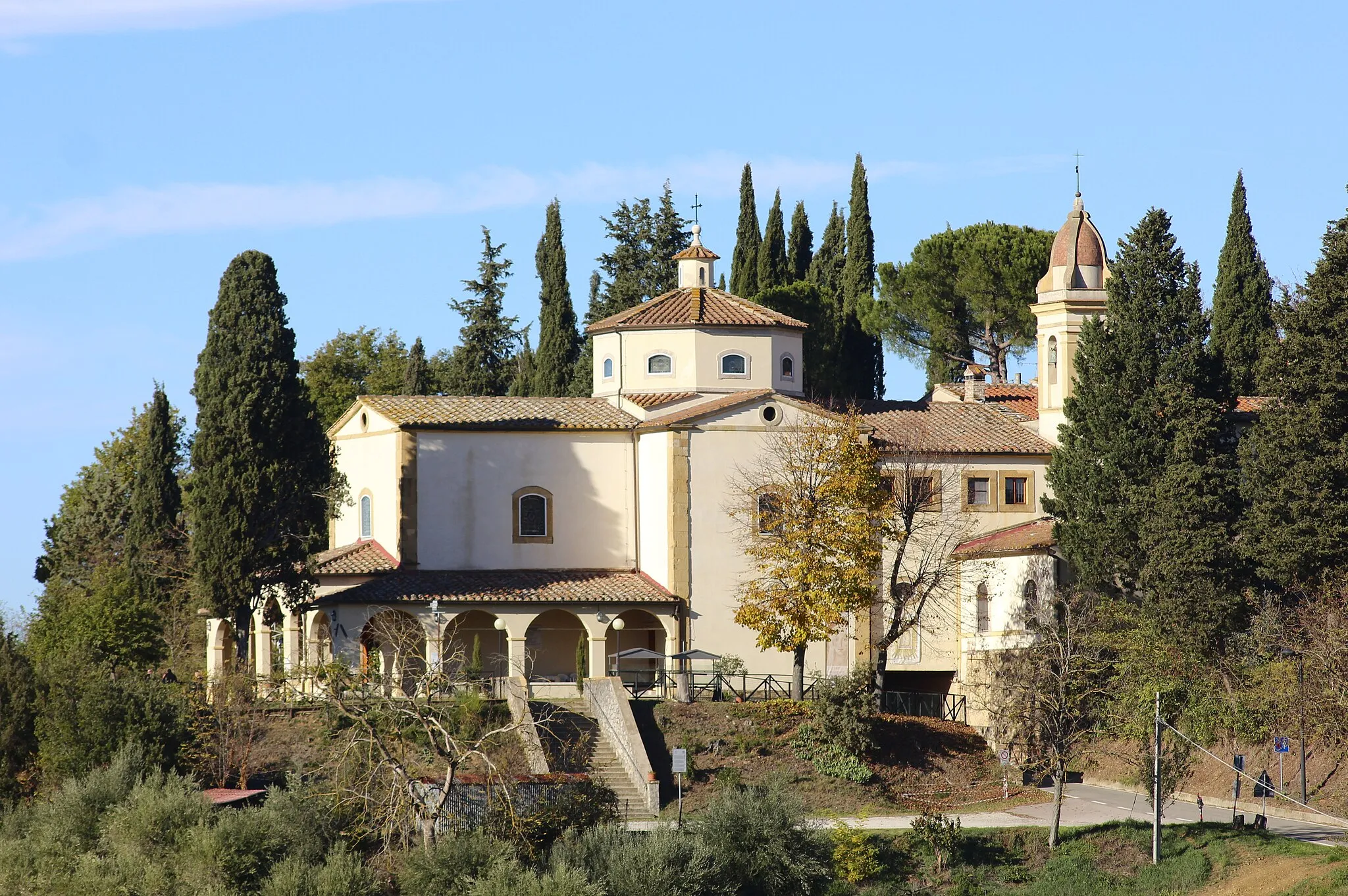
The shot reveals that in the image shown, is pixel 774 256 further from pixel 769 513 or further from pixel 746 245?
pixel 769 513

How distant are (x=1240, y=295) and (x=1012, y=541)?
39.2 feet

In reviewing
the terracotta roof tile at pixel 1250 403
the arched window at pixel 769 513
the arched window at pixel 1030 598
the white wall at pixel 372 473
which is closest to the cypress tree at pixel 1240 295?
the terracotta roof tile at pixel 1250 403

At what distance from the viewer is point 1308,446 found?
37.8m

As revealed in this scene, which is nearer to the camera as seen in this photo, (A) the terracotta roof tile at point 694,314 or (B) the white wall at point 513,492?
(B) the white wall at point 513,492

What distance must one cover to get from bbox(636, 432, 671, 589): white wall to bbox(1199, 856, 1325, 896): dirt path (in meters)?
15.0

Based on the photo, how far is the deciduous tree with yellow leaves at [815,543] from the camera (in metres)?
40.6

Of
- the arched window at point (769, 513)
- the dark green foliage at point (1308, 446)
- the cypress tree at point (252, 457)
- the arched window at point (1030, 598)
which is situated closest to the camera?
the dark green foliage at point (1308, 446)

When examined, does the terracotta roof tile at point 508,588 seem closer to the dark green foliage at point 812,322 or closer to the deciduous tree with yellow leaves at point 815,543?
the deciduous tree with yellow leaves at point 815,543

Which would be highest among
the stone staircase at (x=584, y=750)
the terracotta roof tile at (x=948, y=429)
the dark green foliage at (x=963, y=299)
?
the dark green foliage at (x=963, y=299)

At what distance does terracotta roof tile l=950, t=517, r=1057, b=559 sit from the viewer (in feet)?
142

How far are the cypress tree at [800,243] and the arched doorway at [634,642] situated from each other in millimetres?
25069

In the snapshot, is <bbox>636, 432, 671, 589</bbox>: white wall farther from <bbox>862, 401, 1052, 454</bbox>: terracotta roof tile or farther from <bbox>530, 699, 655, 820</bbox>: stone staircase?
<bbox>862, 401, 1052, 454</bbox>: terracotta roof tile

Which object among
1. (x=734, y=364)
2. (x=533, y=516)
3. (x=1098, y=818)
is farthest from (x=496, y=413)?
(x=1098, y=818)

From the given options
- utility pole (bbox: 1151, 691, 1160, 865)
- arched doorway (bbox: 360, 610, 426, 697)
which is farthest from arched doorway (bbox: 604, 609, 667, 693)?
utility pole (bbox: 1151, 691, 1160, 865)
